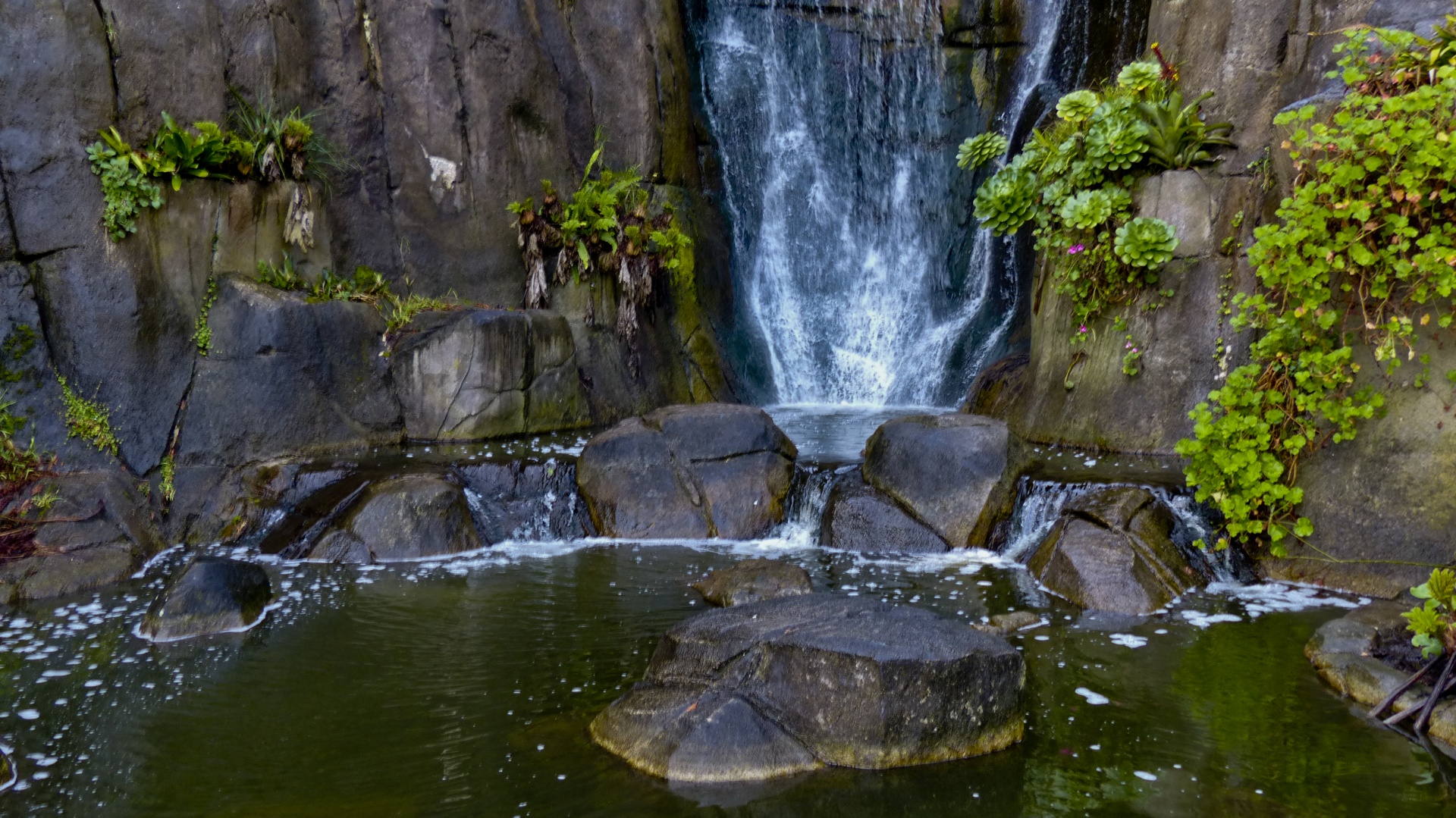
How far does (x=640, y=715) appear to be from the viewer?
4.77 meters

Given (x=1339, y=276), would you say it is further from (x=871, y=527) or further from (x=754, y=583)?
(x=754, y=583)

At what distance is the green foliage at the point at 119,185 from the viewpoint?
975 cm

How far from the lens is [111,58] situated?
1012cm

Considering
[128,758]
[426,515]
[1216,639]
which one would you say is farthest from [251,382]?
[1216,639]

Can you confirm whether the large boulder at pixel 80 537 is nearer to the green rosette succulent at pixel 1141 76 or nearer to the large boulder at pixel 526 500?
the large boulder at pixel 526 500

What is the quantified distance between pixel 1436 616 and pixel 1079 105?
20.8 feet

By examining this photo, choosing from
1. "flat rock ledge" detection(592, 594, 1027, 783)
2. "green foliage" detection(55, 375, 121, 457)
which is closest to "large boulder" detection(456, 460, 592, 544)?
"green foliage" detection(55, 375, 121, 457)

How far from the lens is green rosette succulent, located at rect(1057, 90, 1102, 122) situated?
9969mm

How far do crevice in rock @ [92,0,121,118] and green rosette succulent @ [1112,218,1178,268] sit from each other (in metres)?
9.82

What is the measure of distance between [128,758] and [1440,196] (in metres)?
7.90

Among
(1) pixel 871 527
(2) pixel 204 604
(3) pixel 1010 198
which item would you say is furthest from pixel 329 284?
(3) pixel 1010 198

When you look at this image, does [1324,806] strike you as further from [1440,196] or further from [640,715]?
[1440,196]

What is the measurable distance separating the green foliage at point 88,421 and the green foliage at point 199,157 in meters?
1.57

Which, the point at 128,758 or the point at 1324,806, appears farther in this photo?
the point at 128,758
